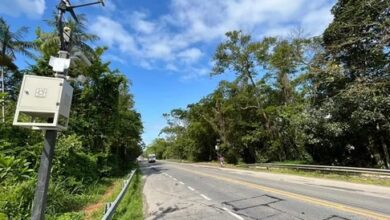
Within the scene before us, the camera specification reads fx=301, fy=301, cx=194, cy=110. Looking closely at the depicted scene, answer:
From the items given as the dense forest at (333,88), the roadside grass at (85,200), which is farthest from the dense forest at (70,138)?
the dense forest at (333,88)

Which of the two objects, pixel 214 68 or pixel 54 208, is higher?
pixel 214 68

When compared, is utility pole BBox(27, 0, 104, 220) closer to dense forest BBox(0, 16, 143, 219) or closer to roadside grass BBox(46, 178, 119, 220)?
dense forest BBox(0, 16, 143, 219)

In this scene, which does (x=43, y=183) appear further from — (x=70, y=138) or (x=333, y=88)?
(x=333, y=88)

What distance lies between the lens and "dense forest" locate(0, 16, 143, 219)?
24.4 feet

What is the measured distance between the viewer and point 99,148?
21.4m

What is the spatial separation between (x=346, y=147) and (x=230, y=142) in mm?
22176

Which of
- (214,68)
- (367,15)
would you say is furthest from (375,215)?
(214,68)

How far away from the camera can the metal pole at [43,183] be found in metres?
3.94

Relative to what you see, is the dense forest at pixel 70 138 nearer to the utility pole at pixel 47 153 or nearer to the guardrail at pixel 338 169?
the utility pole at pixel 47 153

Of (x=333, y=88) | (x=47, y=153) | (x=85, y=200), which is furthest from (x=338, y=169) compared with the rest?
(x=47, y=153)

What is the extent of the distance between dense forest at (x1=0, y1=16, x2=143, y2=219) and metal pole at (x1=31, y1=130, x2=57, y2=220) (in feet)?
→ 2.40

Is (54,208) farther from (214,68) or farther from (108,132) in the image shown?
(214,68)

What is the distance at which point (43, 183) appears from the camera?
399 centimetres

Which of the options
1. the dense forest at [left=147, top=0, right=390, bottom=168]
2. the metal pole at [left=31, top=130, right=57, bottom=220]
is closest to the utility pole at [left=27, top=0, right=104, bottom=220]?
the metal pole at [left=31, top=130, right=57, bottom=220]
